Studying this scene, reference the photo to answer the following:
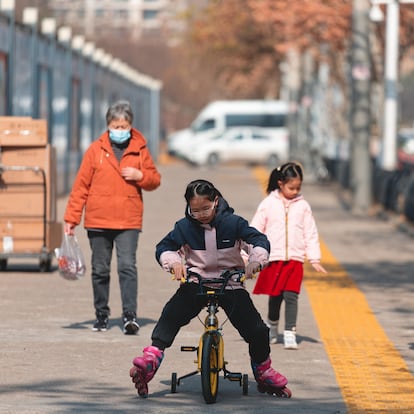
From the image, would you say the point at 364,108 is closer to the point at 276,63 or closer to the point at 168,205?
the point at 168,205

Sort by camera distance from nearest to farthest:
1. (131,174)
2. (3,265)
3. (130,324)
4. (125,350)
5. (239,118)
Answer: (125,350)
(130,324)
(131,174)
(3,265)
(239,118)

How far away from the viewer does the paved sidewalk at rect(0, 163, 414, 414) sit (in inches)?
337

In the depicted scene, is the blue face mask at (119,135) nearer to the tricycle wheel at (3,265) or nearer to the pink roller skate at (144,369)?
the pink roller skate at (144,369)

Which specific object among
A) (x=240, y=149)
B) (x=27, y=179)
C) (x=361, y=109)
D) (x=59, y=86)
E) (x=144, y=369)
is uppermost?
(x=59, y=86)

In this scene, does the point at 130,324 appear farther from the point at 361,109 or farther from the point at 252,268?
the point at 361,109

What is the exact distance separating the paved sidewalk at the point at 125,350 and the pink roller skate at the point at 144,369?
0.08m

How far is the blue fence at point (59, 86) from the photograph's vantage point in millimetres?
26672

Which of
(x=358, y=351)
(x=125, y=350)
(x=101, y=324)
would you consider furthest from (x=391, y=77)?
(x=125, y=350)

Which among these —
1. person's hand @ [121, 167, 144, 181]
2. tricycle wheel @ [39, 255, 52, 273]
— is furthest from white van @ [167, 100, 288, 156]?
person's hand @ [121, 167, 144, 181]

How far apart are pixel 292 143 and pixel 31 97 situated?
26524mm

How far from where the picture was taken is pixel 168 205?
3019 centimetres

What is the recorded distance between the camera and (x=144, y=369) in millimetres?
8602

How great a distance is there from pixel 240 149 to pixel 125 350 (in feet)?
168

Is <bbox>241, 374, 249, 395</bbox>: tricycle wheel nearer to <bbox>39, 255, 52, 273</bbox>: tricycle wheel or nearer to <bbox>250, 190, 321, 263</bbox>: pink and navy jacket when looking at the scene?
<bbox>250, 190, 321, 263</bbox>: pink and navy jacket
